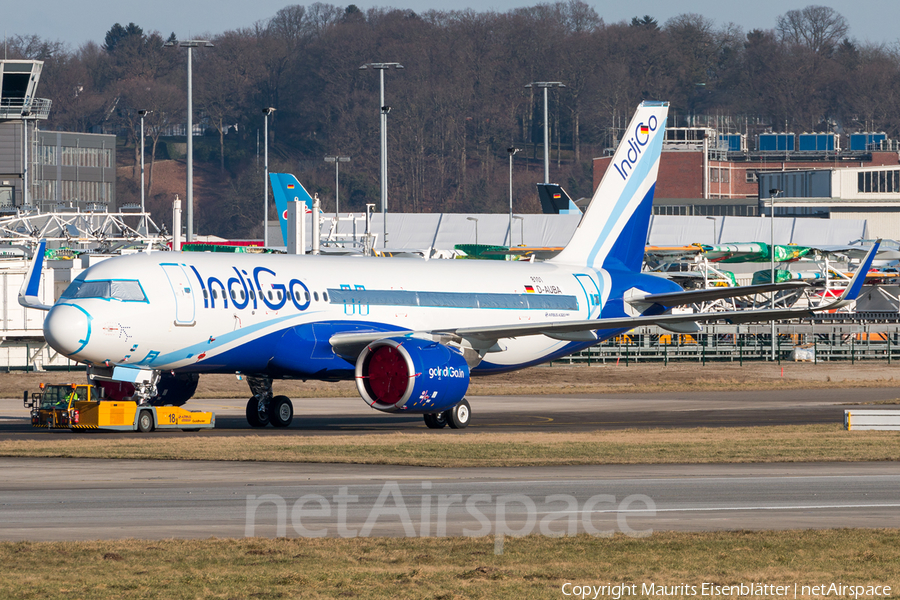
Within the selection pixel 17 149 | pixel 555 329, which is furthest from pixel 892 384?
pixel 17 149

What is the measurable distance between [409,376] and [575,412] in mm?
12198

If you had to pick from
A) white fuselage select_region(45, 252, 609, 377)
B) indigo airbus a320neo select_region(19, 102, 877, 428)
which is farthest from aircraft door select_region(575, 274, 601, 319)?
white fuselage select_region(45, 252, 609, 377)

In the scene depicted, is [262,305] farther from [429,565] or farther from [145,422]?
[429,565]

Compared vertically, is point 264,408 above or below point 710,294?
below

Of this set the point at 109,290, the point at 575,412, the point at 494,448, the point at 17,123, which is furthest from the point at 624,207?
the point at 17,123

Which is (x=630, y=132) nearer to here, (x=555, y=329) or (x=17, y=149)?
(x=555, y=329)

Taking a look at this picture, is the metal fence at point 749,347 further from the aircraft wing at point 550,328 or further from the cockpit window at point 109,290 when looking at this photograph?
the cockpit window at point 109,290

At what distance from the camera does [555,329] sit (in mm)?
32969

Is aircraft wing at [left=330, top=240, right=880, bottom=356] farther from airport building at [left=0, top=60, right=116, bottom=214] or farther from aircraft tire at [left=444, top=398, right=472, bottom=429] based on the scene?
airport building at [left=0, top=60, right=116, bottom=214]

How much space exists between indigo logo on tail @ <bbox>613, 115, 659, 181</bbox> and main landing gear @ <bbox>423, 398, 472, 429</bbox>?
11.1 m

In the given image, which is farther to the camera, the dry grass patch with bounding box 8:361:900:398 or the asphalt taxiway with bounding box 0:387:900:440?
the dry grass patch with bounding box 8:361:900:398

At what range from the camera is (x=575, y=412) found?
41.2 metres

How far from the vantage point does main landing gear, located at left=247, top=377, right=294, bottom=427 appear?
112 feet

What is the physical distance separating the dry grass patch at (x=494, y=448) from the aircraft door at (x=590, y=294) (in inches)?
384
